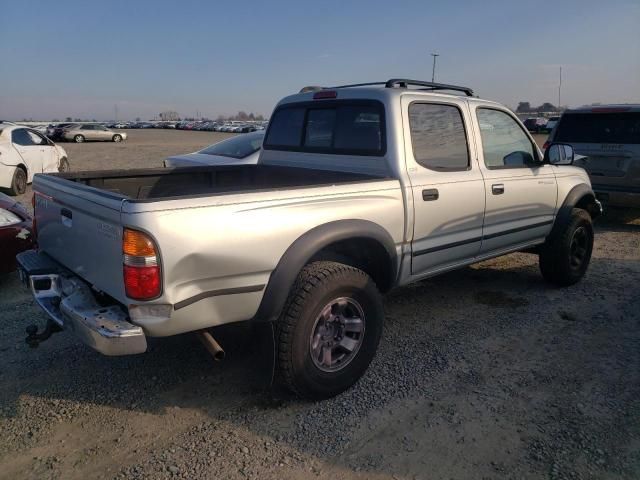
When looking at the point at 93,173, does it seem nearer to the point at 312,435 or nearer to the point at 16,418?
the point at 16,418

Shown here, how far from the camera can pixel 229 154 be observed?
309 inches

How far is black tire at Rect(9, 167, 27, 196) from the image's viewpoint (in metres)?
10.5

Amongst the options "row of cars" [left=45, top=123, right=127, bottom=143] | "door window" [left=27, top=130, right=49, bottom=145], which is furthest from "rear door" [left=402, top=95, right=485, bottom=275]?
"row of cars" [left=45, top=123, right=127, bottom=143]

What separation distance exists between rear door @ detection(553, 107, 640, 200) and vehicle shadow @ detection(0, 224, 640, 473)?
3.74 meters

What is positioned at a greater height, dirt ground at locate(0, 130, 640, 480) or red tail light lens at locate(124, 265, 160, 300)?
red tail light lens at locate(124, 265, 160, 300)

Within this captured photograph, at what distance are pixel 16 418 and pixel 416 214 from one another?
2.79 meters

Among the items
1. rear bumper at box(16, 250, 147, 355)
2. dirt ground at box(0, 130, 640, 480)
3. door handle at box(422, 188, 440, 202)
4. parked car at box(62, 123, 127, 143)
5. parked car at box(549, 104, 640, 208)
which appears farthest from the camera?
parked car at box(62, 123, 127, 143)

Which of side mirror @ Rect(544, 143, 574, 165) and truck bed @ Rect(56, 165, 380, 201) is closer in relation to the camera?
truck bed @ Rect(56, 165, 380, 201)

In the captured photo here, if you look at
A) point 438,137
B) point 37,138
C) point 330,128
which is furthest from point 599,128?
point 37,138

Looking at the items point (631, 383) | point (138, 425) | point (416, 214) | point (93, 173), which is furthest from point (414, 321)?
point (93, 173)

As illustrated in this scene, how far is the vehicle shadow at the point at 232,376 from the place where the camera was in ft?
9.88

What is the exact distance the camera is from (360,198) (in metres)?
3.24

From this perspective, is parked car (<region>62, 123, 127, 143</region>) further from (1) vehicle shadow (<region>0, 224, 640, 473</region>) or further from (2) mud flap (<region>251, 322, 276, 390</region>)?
(2) mud flap (<region>251, 322, 276, 390</region>)

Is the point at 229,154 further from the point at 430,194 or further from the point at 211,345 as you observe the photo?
the point at 211,345
